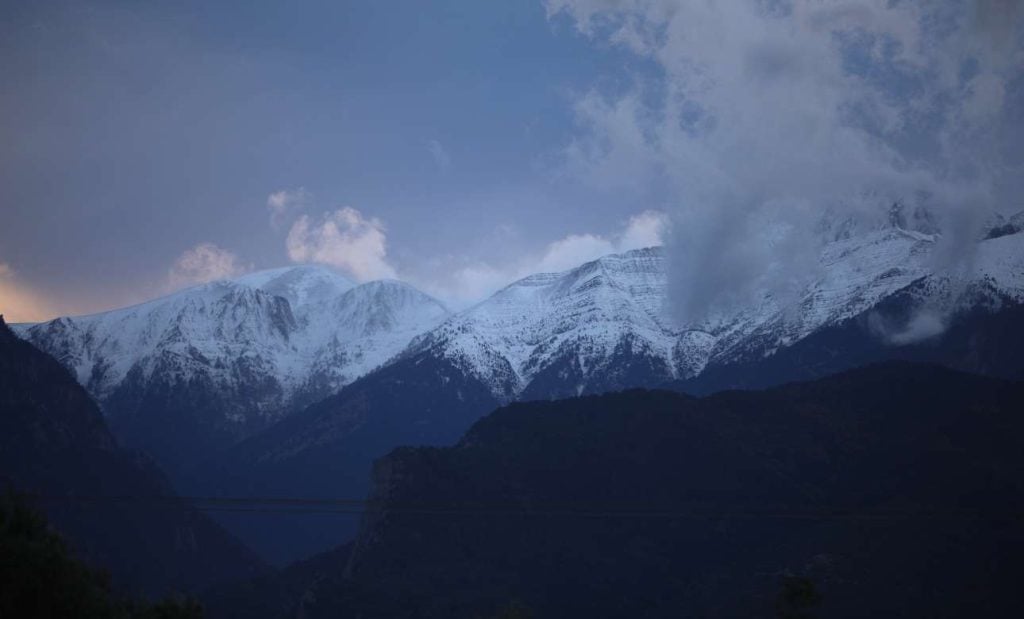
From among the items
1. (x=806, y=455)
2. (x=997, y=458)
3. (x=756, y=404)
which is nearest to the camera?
(x=997, y=458)

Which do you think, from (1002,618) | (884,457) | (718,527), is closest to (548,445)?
(718,527)

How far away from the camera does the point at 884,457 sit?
141 m

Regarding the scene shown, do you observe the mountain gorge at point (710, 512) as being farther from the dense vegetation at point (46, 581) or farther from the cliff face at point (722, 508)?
the dense vegetation at point (46, 581)

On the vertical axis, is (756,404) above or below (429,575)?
above

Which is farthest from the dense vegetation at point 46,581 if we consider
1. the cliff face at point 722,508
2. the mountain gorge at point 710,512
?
the cliff face at point 722,508

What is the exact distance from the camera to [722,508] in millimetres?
143875

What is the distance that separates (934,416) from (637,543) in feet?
151

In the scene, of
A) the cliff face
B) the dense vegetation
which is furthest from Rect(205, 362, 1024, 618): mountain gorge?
the dense vegetation

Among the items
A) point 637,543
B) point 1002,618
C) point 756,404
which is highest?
point 756,404

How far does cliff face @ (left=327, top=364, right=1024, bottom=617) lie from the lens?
11338cm

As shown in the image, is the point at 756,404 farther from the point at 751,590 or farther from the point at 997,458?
the point at 751,590

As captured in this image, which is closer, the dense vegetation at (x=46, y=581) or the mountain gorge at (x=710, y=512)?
the dense vegetation at (x=46, y=581)

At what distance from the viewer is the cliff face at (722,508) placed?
11338 cm

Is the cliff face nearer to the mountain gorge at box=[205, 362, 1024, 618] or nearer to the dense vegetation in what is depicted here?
the mountain gorge at box=[205, 362, 1024, 618]
